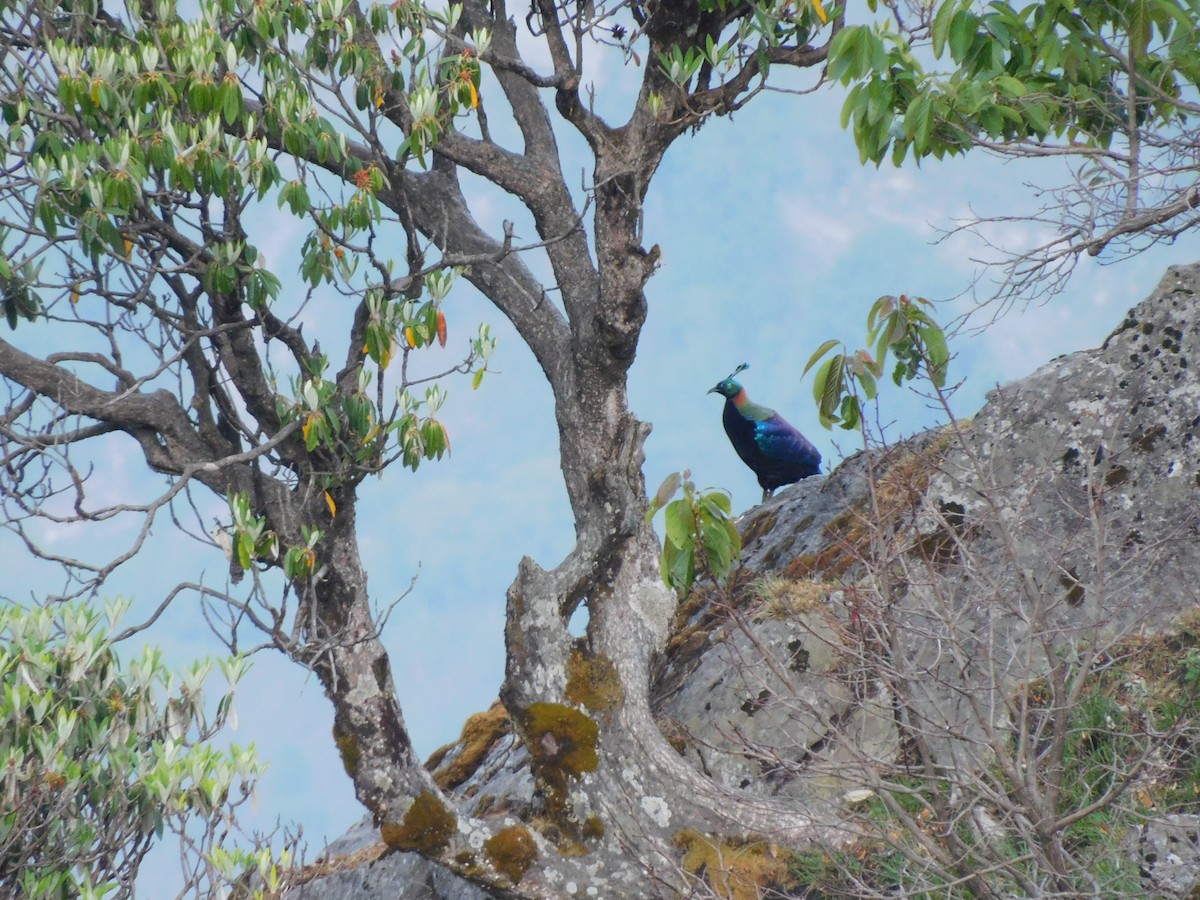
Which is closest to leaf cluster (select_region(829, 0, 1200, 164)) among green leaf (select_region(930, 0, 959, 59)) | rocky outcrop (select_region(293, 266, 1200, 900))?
green leaf (select_region(930, 0, 959, 59))

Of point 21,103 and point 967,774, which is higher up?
point 21,103

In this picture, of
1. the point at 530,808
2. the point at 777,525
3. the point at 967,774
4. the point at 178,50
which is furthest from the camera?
the point at 777,525

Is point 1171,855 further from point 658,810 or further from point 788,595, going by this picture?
point 788,595

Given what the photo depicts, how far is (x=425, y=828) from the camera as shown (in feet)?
22.8

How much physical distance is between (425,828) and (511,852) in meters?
0.53

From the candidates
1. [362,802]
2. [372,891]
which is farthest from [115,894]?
[372,891]

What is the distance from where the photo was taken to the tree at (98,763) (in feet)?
16.5

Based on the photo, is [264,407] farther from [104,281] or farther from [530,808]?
[530,808]

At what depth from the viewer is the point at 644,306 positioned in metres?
8.10

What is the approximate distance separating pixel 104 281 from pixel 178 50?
1505mm

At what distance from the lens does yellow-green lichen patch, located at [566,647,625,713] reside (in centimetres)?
752

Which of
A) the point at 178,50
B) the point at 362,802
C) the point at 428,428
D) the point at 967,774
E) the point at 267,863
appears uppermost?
the point at 178,50

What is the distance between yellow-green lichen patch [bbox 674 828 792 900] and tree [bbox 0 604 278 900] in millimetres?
2659

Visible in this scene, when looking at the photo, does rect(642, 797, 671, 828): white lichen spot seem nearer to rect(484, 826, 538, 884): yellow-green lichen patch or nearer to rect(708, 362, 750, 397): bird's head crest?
rect(484, 826, 538, 884): yellow-green lichen patch
